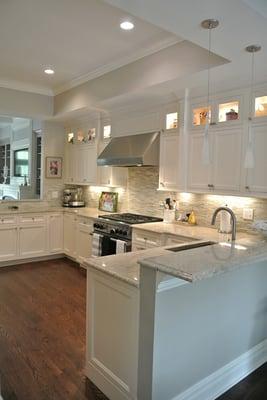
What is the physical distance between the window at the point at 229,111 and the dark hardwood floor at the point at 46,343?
94.2 inches

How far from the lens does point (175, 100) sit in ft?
12.6

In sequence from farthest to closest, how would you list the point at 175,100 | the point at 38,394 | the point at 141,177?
1. the point at 141,177
2. the point at 175,100
3. the point at 38,394

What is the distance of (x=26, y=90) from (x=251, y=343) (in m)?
4.96

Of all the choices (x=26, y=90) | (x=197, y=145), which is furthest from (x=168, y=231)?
(x=26, y=90)

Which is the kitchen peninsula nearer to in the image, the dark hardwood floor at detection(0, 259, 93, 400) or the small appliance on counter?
the dark hardwood floor at detection(0, 259, 93, 400)

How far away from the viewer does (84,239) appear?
201 inches

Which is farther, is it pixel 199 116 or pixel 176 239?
pixel 199 116

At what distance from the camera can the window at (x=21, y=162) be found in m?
7.32

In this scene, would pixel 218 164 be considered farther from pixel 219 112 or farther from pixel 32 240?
pixel 32 240

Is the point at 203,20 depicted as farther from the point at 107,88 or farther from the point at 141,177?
the point at 141,177

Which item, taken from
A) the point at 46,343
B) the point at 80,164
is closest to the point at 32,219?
the point at 80,164

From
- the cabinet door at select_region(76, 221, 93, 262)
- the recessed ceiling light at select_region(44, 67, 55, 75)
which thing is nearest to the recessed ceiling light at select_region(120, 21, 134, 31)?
the recessed ceiling light at select_region(44, 67, 55, 75)

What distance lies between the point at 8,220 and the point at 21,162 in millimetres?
2865

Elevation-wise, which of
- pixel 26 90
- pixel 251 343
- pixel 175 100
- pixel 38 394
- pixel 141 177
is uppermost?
pixel 26 90
